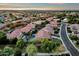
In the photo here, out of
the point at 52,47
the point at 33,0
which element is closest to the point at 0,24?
the point at 33,0

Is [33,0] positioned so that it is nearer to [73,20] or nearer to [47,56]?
[73,20]

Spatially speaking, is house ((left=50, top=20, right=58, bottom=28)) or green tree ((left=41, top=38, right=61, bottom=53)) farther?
house ((left=50, top=20, right=58, bottom=28))

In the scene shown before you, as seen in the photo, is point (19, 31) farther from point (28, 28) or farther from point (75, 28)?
point (75, 28)

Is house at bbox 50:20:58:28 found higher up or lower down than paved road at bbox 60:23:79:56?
higher up

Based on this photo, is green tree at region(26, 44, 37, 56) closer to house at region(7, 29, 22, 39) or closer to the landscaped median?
house at region(7, 29, 22, 39)

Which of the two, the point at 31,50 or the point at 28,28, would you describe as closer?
the point at 31,50

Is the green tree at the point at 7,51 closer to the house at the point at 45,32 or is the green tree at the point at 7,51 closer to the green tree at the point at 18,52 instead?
the green tree at the point at 18,52

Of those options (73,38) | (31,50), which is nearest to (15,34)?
(31,50)

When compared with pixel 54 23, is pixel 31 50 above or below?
below

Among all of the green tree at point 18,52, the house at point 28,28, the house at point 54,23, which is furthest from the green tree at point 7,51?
the house at point 54,23

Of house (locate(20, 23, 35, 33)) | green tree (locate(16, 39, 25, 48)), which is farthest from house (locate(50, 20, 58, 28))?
green tree (locate(16, 39, 25, 48))

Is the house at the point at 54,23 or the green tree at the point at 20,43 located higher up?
the house at the point at 54,23
